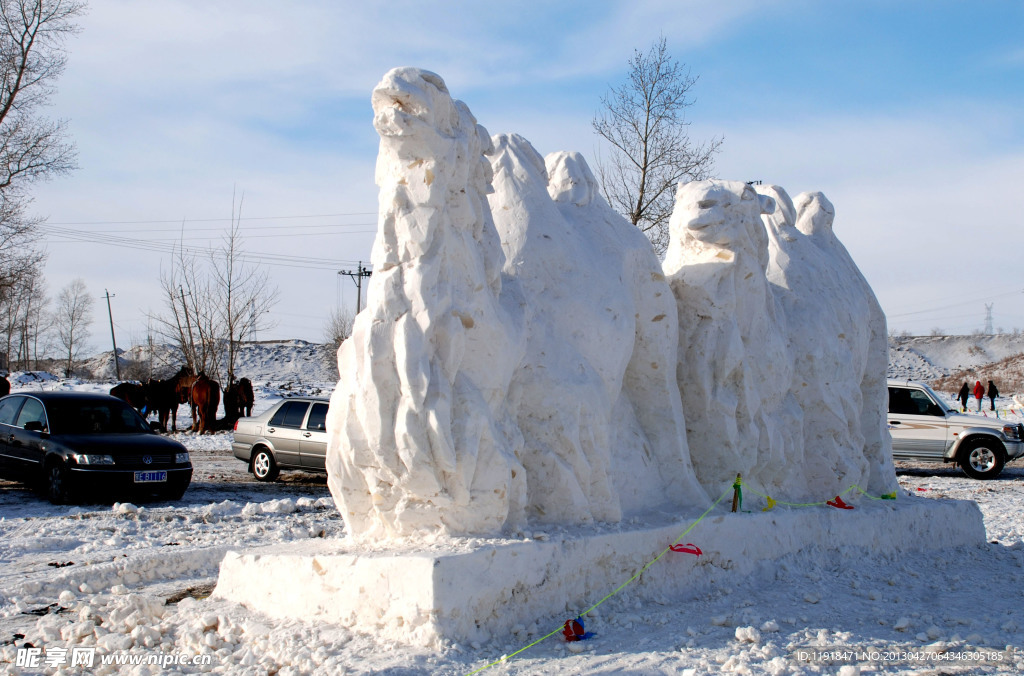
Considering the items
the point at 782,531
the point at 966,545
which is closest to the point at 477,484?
the point at 782,531

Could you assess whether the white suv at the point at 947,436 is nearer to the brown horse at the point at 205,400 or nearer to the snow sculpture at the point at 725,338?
the snow sculpture at the point at 725,338

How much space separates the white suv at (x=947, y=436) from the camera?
1688cm

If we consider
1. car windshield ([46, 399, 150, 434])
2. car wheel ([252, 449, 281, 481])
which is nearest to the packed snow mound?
car windshield ([46, 399, 150, 434])

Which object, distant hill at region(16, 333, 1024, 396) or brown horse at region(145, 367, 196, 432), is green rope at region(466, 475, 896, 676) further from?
distant hill at region(16, 333, 1024, 396)

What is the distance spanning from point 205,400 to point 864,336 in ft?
58.3

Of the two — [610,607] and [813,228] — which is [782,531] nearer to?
[610,607]

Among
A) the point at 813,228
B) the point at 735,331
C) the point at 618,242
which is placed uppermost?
the point at 813,228

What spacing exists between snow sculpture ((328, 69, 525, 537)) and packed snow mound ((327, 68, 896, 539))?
12mm

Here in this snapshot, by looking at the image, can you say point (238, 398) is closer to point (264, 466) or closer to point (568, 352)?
point (264, 466)

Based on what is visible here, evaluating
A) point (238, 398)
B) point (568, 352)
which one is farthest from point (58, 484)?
point (238, 398)

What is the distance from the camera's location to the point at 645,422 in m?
7.41

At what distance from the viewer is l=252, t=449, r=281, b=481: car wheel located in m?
14.3

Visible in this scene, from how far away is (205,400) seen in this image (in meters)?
23.2

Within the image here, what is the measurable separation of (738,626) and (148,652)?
132 inches
